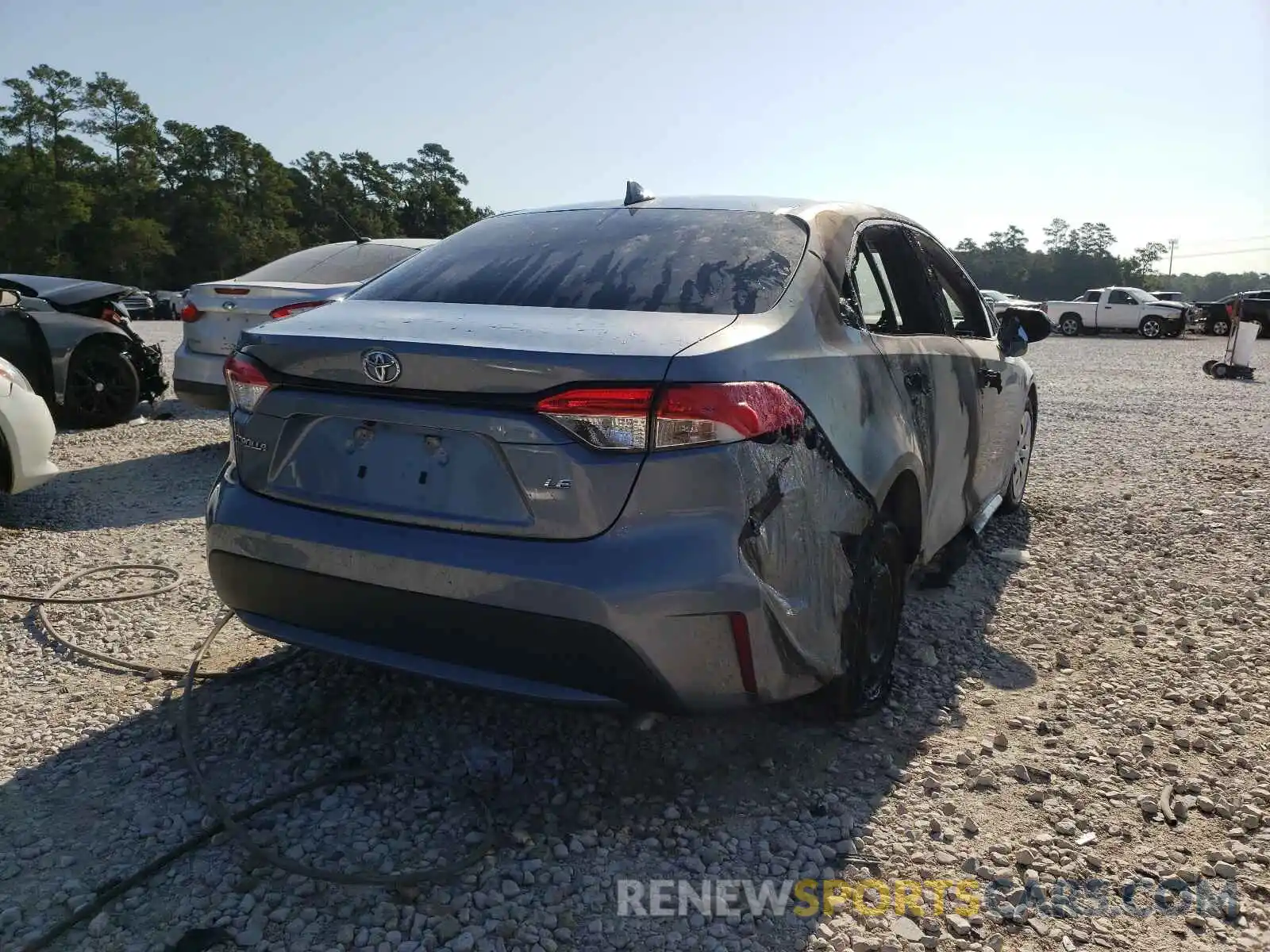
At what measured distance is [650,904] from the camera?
223 centimetres

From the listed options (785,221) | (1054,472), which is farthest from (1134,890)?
(1054,472)

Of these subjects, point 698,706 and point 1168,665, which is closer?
point 698,706

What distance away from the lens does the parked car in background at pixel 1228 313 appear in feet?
104

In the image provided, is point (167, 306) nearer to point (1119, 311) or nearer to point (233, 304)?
point (1119, 311)

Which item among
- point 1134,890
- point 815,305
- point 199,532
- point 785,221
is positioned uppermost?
point 785,221

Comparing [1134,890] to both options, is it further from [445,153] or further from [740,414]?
[445,153]

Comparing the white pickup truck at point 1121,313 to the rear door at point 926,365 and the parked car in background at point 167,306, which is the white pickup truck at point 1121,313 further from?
the parked car in background at point 167,306

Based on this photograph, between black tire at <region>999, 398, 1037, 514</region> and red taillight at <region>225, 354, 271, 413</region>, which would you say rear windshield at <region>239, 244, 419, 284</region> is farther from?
red taillight at <region>225, 354, 271, 413</region>

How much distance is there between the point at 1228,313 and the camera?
3344cm

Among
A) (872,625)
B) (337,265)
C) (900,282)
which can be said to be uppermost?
(337,265)

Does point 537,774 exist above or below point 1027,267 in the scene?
below

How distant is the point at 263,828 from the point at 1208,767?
9.00 feet

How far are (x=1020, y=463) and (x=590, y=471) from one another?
14.0 ft

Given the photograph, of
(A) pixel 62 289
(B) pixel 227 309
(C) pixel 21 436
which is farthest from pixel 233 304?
(A) pixel 62 289
